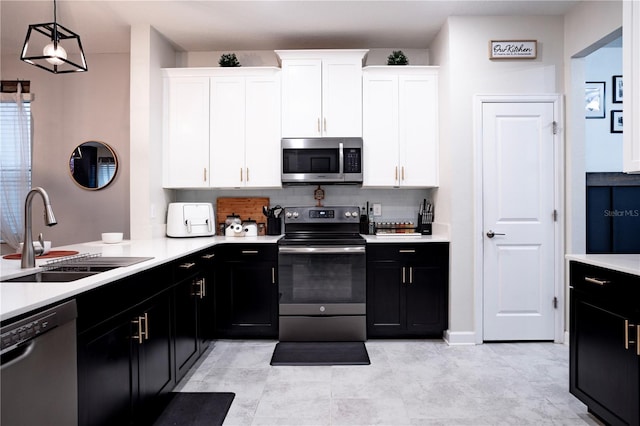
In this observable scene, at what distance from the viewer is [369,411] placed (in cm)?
221

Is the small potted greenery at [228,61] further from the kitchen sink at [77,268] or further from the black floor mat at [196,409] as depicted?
the black floor mat at [196,409]

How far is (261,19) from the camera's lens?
3303 mm

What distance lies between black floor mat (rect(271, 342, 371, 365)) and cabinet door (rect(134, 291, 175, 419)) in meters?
0.91

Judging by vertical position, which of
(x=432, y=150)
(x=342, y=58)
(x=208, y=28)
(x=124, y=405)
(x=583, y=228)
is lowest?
(x=124, y=405)

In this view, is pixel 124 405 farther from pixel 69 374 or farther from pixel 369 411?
pixel 369 411

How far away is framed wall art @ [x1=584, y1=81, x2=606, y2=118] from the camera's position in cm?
370

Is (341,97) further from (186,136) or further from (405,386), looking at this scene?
(405,386)

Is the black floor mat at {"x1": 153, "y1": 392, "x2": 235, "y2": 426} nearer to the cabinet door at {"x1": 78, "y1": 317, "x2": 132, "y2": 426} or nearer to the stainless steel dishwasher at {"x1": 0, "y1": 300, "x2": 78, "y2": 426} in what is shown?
the cabinet door at {"x1": 78, "y1": 317, "x2": 132, "y2": 426}

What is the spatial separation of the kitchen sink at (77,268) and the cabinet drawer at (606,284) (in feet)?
7.90

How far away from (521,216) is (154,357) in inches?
119

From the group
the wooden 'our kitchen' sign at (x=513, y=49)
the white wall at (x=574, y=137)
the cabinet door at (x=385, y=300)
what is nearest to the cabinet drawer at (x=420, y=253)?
the cabinet door at (x=385, y=300)

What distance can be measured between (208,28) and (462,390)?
11.9 ft

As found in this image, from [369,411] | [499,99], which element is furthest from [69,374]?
[499,99]

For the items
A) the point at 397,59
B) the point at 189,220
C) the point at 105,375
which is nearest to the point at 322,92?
the point at 397,59
